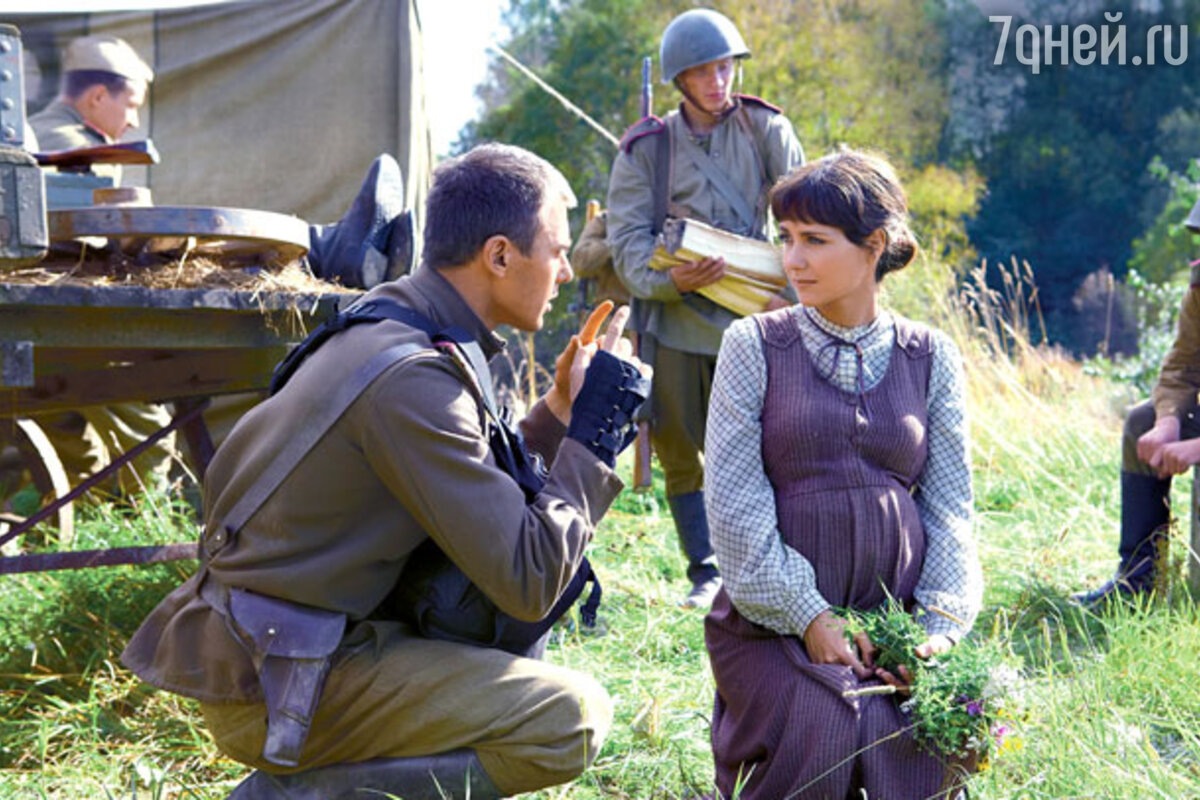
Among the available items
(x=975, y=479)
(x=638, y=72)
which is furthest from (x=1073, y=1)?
(x=975, y=479)

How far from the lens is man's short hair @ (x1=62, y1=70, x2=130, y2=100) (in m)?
5.95

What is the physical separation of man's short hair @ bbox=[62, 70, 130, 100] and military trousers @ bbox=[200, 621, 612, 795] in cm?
401

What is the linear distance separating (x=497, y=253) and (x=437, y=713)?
0.91 meters

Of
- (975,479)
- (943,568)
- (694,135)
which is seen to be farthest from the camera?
(975,479)

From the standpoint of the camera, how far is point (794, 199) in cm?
319

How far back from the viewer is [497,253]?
9.14 ft

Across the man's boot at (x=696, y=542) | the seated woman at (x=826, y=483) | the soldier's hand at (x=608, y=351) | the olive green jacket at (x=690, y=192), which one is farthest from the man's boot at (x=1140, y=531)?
the soldier's hand at (x=608, y=351)

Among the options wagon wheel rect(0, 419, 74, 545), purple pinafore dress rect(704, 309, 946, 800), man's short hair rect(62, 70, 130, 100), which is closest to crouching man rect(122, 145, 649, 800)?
purple pinafore dress rect(704, 309, 946, 800)

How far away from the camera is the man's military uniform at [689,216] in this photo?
17.7ft

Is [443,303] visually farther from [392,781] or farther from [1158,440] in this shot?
[1158,440]

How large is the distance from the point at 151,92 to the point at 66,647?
14.5ft

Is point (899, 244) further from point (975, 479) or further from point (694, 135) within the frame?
point (975, 479)

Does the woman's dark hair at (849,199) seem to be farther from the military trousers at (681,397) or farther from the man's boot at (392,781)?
the military trousers at (681,397)

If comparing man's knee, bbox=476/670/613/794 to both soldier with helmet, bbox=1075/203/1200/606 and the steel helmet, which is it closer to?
soldier with helmet, bbox=1075/203/1200/606
